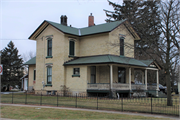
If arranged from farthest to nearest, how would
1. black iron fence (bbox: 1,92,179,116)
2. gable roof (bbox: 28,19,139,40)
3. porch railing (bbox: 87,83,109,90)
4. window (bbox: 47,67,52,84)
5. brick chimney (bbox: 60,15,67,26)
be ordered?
brick chimney (bbox: 60,15,67,26)
window (bbox: 47,67,52,84)
gable roof (bbox: 28,19,139,40)
porch railing (bbox: 87,83,109,90)
black iron fence (bbox: 1,92,179,116)

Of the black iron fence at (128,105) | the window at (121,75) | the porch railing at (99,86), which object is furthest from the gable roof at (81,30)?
the black iron fence at (128,105)

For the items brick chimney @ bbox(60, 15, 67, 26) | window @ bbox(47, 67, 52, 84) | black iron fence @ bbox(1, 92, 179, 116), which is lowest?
black iron fence @ bbox(1, 92, 179, 116)

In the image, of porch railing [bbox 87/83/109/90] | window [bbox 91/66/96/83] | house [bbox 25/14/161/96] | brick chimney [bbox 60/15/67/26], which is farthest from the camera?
brick chimney [bbox 60/15/67/26]

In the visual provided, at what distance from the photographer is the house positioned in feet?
83.8

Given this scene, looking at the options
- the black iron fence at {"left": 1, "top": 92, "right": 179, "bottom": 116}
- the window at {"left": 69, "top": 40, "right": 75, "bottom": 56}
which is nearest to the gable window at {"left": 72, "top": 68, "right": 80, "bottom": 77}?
the window at {"left": 69, "top": 40, "right": 75, "bottom": 56}

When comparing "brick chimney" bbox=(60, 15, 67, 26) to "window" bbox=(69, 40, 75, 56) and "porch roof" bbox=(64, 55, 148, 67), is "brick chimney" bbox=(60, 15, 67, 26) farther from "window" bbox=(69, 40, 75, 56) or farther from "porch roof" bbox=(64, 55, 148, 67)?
"porch roof" bbox=(64, 55, 148, 67)

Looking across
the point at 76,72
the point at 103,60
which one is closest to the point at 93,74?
the point at 76,72

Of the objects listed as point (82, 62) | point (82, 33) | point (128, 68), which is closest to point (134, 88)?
point (128, 68)

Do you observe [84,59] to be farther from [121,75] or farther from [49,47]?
[49,47]

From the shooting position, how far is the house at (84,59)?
25.5 meters

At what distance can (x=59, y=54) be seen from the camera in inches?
1094

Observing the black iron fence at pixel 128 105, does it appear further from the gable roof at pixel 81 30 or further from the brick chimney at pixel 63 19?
the brick chimney at pixel 63 19

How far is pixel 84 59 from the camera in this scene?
27.0 meters

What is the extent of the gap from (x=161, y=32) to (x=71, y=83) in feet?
42.4
